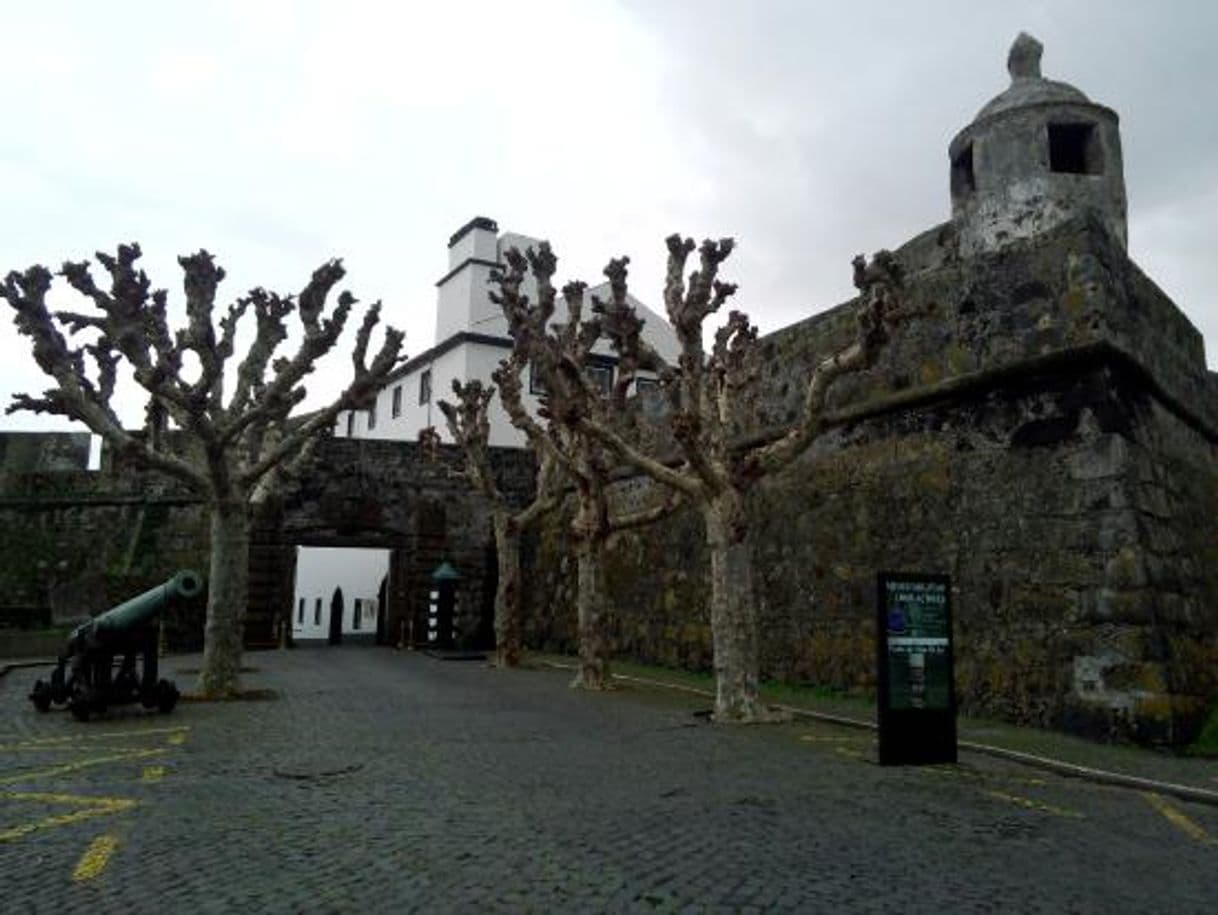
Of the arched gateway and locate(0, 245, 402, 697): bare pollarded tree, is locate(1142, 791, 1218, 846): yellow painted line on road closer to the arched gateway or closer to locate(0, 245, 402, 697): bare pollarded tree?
locate(0, 245, 402, 697): bare pollarded tree

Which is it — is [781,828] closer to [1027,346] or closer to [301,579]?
[1027,346]

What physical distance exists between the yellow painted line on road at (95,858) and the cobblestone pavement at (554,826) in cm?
2

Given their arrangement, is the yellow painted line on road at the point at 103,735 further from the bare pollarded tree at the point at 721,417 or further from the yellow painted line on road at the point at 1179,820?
the yellow painted line on road at the point at 1179,820

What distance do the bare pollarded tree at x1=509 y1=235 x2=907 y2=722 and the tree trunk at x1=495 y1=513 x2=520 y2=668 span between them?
619 cm

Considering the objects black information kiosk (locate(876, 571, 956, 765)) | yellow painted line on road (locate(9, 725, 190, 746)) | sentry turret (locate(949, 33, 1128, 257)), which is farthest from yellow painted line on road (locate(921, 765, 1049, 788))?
yellow painted line on road (locate(9, 725, 190, 746))

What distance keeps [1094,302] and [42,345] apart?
1224cm

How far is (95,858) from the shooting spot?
15.2 ft

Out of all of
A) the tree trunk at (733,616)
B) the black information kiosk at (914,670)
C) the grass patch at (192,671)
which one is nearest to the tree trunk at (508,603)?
the grass patch at (192,671)

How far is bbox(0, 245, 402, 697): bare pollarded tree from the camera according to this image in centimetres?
1151

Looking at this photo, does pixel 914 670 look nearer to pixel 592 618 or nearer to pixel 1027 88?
pixel 592 618

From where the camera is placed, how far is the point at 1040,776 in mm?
7387

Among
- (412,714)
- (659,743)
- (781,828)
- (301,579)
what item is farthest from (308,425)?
(301,579)

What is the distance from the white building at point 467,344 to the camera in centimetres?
3062

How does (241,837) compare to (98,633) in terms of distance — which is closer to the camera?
(241,837)
